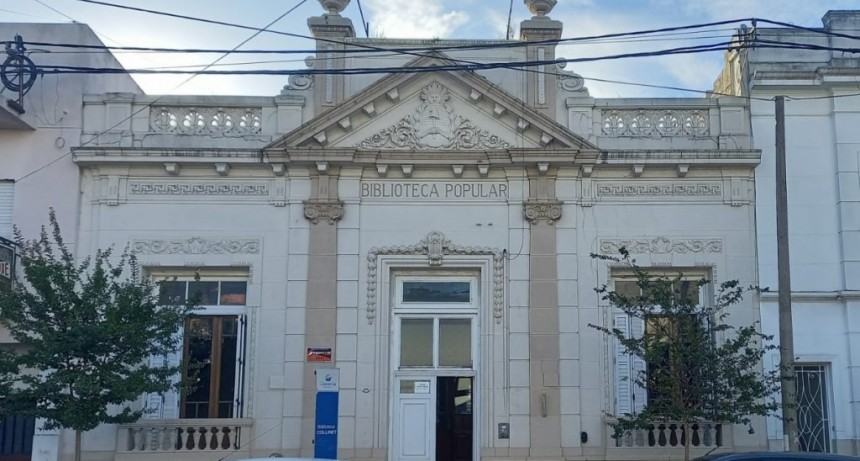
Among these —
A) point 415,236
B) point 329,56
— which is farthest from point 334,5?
point 415,236

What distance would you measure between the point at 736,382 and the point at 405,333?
19.8 feet

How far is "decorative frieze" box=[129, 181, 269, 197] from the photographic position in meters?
17.3

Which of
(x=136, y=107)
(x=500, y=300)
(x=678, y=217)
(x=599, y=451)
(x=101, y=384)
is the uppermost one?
(x=136, y=107)

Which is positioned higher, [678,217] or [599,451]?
[678,217]

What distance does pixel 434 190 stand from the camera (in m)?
17.4

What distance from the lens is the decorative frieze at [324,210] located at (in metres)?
17.1

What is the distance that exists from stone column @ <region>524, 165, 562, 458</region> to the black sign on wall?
934cm

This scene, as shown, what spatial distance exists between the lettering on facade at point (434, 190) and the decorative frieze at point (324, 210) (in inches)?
22.0

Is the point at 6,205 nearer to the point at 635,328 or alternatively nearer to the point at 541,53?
the point at 541,53

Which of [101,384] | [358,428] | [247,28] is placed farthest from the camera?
[358,428]

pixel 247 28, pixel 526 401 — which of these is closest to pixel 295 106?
pixel 247 28

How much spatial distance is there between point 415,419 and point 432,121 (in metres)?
5.58

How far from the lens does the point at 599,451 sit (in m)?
16.4

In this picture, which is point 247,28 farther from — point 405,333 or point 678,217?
point 678,217
